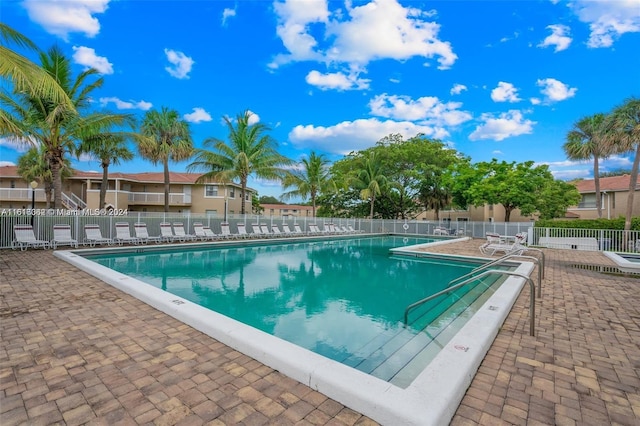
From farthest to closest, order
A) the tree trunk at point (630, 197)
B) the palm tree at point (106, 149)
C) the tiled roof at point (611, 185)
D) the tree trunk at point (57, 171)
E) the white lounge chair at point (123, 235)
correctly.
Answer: the tiled roof at point (611, 185)
the tree trunk at point (630, 197)
the palm tree at point (106, 149)
the white lounge chair at point (123, 235)
the tree trunk at point (57, 171)

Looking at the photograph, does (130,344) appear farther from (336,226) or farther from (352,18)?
(336,226)

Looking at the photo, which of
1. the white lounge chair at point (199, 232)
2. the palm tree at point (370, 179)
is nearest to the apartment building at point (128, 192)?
the white lounge chair at point (199, 232)

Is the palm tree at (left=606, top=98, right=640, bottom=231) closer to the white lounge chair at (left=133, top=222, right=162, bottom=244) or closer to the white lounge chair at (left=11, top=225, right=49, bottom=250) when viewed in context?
the white lounge chair at (left=133, top=222, right=162, bottom=244)

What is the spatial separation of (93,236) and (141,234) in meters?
1.93

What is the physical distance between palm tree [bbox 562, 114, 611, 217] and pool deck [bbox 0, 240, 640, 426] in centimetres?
2296

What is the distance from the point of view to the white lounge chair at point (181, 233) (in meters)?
15.7

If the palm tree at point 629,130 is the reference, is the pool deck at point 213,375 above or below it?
below

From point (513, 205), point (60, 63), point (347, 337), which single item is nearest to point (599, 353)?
point (347, 337)

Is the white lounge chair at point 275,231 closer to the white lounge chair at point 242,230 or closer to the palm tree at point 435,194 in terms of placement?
the white lounge chair at point 242,230

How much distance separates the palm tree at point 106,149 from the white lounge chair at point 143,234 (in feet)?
13.9

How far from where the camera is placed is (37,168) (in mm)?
23031

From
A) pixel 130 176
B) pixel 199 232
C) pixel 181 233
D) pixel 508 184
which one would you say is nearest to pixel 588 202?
pixel 508 184

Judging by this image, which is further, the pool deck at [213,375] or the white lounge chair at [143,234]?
the white lounge chair at [143,234]

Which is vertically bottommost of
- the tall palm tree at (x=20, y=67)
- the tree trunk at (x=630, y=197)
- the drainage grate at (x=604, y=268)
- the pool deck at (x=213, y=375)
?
the drainage grate at (x=604, y=268)
